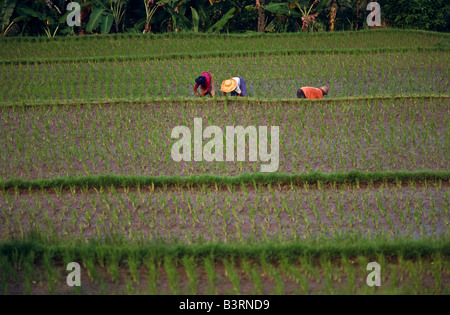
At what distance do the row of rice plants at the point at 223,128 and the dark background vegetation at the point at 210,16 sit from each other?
4371 mm

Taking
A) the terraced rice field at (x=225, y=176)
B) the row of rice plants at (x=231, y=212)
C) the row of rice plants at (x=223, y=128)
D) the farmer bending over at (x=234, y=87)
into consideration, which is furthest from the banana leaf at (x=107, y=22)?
the row of rice plants at (x=231, y=212)

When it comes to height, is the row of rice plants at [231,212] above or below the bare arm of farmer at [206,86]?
below

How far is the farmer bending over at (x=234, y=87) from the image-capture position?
24.2ft

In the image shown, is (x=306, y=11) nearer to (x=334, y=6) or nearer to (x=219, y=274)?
(x=334, y=6)

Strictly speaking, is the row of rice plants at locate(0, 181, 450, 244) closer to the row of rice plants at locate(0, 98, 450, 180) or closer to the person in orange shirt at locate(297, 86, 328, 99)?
the row of rice plants at locate(0, 98, 450, 180)

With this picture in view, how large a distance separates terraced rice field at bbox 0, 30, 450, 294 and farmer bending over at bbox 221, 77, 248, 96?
6.6 inches

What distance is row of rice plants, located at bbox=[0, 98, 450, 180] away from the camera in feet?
19.8

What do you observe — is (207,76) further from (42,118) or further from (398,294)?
(398,294)

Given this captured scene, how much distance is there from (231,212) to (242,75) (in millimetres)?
4248

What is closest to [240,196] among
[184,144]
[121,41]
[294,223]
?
[294,223]

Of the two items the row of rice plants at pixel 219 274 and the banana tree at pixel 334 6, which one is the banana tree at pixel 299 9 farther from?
the row of rice plants at pixel 219 274

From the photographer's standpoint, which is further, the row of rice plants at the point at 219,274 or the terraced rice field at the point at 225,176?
the terraced rice field at the point at 225,176

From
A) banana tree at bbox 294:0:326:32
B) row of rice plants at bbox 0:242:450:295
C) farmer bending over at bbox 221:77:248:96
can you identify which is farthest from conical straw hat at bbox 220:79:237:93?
banana tree at bbox 294:0:326:32
